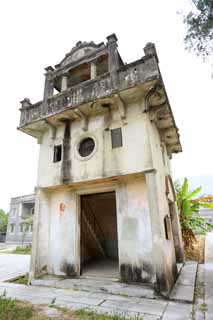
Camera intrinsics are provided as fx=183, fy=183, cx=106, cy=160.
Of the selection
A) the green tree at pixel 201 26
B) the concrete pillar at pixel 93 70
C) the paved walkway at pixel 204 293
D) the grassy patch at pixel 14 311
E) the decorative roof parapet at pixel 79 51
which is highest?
the decorative roof parapet at pixel 79 51

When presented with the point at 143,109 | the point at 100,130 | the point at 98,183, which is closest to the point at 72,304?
the point at 98,183

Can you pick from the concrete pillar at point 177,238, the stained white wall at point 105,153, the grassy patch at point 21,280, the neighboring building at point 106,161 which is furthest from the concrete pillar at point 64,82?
the grassy patch at point 21,280

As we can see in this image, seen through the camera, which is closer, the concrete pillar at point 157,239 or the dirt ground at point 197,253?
the concrete pillar at point 157,239

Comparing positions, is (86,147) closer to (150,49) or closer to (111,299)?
(150,49)

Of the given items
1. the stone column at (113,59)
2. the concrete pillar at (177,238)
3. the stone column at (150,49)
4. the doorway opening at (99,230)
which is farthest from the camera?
the doorway opening at (99,230)

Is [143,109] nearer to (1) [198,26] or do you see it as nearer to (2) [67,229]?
(1) [198,26]

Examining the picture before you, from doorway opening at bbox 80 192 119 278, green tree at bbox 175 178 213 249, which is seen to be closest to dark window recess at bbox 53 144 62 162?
doorway opening at bbox 80 192 119 278

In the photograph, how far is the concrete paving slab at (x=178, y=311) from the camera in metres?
3.45

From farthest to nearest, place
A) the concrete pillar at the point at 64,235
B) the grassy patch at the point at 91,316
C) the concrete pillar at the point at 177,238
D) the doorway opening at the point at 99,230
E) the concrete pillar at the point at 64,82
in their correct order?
the doorway opening at the point at 99,230, the concrete pillar at the point at 177,238, the concrete pillar at the point at 64,82, the concrete pillar at the point at 64,235, the grassy patch at the point at 91,316

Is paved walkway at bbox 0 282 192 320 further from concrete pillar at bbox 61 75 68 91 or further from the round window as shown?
concrete pillar at bbox 61 75 68 91

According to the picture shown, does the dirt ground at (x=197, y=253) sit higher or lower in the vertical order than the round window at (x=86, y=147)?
lower

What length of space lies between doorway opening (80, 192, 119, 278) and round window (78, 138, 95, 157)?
97.1 inches

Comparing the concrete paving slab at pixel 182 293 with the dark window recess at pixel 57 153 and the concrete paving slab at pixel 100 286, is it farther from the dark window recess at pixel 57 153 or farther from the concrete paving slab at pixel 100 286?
the dark window recess at pixel 57 153

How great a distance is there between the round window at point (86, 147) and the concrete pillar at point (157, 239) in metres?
2.42
